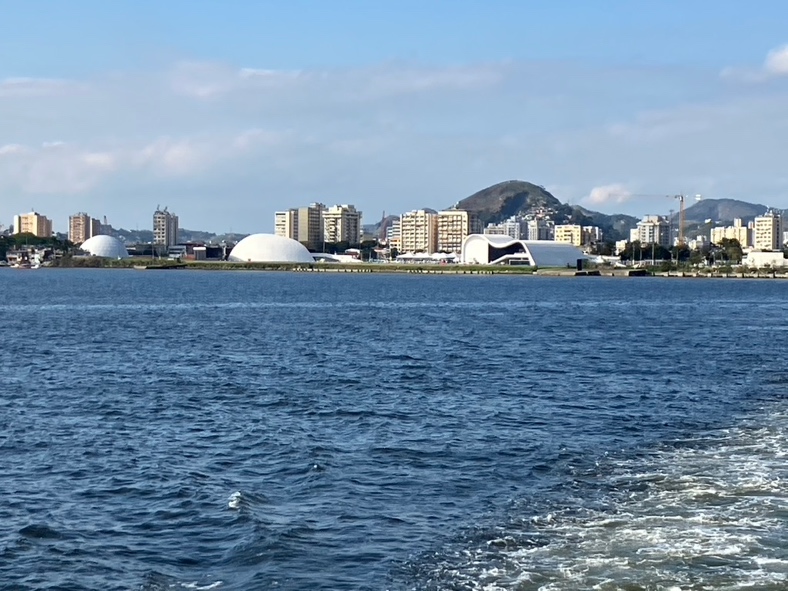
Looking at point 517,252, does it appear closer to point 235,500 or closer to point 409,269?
point 409,269

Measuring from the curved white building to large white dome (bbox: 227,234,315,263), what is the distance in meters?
26.6

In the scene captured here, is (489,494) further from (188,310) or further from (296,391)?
(188,310)

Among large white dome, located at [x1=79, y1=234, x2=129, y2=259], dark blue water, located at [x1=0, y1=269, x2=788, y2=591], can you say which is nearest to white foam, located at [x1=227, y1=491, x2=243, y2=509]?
dark blue water, located at [x1=0, y1=269, x2=788, y2=591]

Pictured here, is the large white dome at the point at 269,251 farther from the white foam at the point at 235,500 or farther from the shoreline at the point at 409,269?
the white foam at the point at 235,500

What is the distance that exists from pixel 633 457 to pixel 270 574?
726cm

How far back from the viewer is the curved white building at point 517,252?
14988cm

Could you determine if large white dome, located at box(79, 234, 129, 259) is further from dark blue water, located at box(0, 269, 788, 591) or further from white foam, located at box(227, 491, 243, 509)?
white foam, located at box(227, 491, 243, 509)

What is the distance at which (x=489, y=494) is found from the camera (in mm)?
12961

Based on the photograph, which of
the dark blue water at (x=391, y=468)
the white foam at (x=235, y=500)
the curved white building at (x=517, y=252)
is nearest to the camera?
the dark blue water at (x=391, y=468)

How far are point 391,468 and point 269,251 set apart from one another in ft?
507

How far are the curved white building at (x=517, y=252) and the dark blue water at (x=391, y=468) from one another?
118344 mm

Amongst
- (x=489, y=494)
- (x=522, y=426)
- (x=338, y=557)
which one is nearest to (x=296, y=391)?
(x=522, y=426)

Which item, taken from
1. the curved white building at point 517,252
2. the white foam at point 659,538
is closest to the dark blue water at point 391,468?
the white foam at point 659,538

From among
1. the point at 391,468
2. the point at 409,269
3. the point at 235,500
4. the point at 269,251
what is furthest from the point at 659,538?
the point at 269,251
